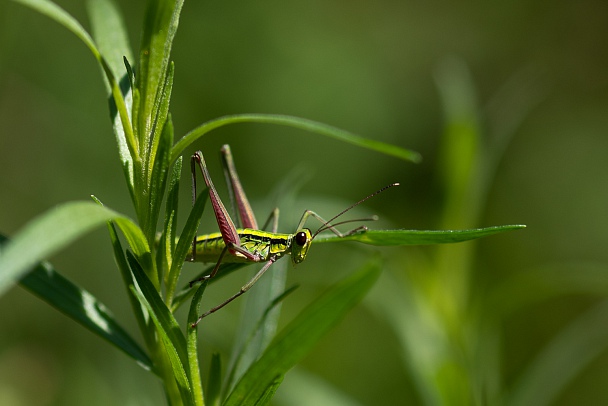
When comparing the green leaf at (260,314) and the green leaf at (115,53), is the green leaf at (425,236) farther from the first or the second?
the green leaf at (115,53)

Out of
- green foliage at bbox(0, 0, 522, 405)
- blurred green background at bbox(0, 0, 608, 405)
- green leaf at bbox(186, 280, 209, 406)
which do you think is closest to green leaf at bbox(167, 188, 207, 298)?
green foliage at bbox(0, 0, 522, 405)

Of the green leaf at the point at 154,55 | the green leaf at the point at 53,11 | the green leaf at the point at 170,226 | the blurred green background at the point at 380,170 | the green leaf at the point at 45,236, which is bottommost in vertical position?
the blurred green background at the point at 380,170

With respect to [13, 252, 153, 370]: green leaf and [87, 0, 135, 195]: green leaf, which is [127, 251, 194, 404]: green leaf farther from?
[87, 0, 135, 195]: green leaf

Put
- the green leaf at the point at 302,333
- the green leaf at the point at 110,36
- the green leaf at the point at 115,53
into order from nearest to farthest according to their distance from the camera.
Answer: the green leaf at the point at 302,333, the green leaf at the point at 115,53, the green leaf at the point at 110,36

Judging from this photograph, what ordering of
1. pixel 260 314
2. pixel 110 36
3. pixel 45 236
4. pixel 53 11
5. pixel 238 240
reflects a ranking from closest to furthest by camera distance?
pixel 45 236 < pixel 53 11 < pixel 110 36 < pixel 260 314 < pixel 238 240

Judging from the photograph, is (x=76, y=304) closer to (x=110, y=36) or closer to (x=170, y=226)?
(x=170, y=226)

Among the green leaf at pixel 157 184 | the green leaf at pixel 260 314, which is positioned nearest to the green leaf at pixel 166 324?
the green leaf at pixel 157 184

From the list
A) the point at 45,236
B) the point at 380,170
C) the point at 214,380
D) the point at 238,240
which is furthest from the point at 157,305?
the point at 380,170
